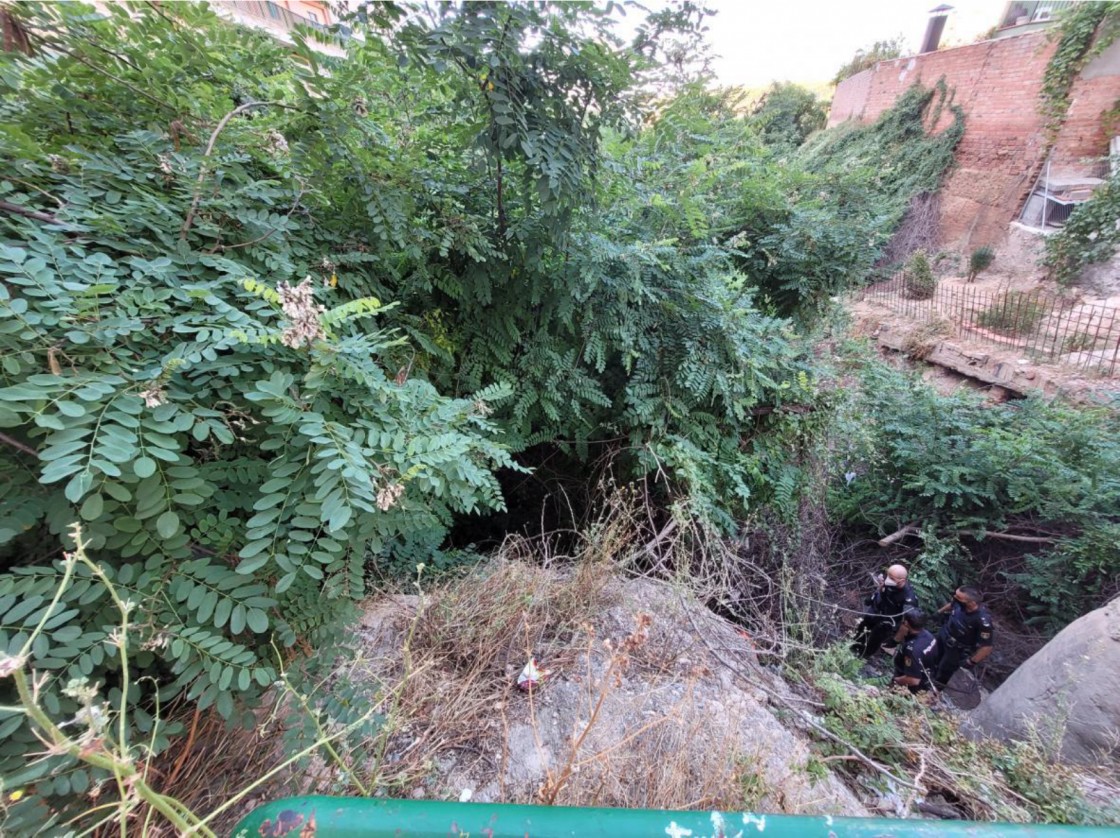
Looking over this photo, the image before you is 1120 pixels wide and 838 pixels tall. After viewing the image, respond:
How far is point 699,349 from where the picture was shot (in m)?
3.33

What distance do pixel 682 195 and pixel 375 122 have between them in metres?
2.05

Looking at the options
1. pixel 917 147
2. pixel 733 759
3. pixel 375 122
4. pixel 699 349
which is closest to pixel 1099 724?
pixel 733 759

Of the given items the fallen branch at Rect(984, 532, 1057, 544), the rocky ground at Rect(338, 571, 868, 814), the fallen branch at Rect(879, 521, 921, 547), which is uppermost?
the rocky ground at Rect(338, 571, 868, 814)

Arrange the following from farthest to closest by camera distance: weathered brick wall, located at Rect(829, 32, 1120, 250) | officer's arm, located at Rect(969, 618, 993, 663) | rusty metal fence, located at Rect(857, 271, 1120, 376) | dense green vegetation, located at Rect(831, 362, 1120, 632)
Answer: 1. weathered brick wall, located at Rect(829, 32, 1120, 250)
2. rusty metal fence, located at Rect(857, 271, 1120, 376)
3. dense green vegetation, located at Rect(831, 362, 1120, 632)
4. officer's arm, located at Rect(969, 618, 993, 663)

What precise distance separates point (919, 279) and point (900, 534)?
390 inches

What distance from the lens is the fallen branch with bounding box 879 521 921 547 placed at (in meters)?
5.29

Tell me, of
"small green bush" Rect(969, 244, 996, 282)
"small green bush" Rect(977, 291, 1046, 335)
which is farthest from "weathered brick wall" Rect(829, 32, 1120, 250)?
"small green bush" Rect(977, 291, 1046, 335)

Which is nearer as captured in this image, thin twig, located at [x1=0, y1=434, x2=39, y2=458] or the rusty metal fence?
thin twig, located at [x1=0, y1=434, x2=39, y2=458]

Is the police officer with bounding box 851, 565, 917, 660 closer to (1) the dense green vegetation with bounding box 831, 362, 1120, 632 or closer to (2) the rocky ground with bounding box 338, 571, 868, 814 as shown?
(1) the dense green vegetation with bounding box 831, 362, 1120, 632

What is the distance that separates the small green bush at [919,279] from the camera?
11.8 meters

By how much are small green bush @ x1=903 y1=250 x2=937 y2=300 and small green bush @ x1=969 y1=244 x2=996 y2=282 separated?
952mm

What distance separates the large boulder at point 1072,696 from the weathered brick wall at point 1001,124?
45.6ft

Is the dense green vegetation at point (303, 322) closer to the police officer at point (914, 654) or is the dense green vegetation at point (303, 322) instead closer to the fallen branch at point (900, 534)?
the police officer at point (914, 654)

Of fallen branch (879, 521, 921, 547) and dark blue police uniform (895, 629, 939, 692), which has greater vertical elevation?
fallen branch (879, 521, 921, 547)
